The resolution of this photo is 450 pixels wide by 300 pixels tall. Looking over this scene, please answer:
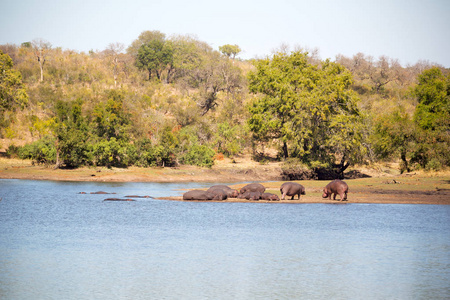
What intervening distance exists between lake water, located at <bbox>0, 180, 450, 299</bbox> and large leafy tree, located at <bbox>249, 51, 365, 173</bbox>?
1701 centimetres

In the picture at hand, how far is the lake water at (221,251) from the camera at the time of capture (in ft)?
43.8

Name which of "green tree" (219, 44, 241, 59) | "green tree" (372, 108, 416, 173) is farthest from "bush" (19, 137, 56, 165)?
"green tree" (219, 44, 241, 59)

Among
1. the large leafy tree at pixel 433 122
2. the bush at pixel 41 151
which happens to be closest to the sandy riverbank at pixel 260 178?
the bush at pixel 41 151

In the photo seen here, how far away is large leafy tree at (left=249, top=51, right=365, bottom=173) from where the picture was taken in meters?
46.4

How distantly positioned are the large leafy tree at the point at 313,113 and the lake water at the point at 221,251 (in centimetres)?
1701

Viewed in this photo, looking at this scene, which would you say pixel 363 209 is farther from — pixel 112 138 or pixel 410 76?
pixel 410 76

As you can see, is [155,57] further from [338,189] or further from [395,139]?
[338,189]

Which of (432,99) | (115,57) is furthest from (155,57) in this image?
(432,99)

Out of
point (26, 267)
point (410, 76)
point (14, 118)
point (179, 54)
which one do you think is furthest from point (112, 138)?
point (410, 76)

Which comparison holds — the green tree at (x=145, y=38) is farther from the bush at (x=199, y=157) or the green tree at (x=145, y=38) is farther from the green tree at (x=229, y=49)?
the bush at (x=199, y=157)

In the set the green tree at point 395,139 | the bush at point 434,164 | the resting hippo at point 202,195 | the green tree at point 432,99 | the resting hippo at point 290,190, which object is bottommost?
the resting hippo at point 202,195

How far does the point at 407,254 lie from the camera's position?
17797mm

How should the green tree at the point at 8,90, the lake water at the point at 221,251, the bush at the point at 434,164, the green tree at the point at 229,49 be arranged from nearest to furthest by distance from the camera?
1. the lake water at the point at 221,251
2. the bush at the point at 434,164
3. the green tree at the point at 8,90
4. the green tree at the point at 229,49

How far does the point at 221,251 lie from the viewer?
701 inches
